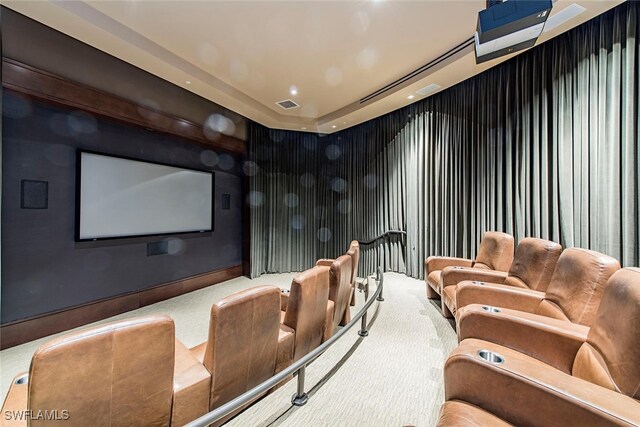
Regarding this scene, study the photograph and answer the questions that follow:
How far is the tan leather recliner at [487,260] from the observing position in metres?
2.74

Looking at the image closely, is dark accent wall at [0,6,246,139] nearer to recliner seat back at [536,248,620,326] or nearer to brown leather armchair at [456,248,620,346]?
brown leather armchair at [456,248,620,346]

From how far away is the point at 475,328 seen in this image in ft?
4.99

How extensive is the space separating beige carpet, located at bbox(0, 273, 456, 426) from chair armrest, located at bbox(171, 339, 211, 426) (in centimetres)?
27

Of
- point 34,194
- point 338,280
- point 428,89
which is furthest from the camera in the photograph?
point 428,89

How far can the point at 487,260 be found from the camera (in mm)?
2945

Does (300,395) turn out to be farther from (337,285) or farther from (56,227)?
(56,227)

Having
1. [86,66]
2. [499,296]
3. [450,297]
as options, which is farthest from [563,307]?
[86,66]

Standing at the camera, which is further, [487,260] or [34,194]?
[487,260]

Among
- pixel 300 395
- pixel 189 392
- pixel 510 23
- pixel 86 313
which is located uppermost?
pixel 510 23

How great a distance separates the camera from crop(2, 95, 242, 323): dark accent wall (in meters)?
2.55

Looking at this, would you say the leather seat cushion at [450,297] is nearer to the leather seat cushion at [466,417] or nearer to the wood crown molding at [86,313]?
the leather seat cushion at [466,417]

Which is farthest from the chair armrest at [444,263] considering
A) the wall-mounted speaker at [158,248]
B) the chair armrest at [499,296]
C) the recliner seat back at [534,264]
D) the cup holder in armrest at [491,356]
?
the wall-mounted speaker at [158,248]

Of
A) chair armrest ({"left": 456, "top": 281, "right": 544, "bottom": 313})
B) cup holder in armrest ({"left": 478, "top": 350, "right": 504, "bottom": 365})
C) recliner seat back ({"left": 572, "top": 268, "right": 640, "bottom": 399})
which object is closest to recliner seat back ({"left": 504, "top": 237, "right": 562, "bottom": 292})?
chair armrest ({"left": 456, "top": 281, "right": 544, "bottom": 313})

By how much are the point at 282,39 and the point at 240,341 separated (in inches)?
125
